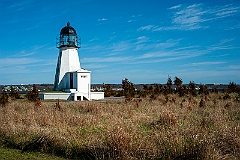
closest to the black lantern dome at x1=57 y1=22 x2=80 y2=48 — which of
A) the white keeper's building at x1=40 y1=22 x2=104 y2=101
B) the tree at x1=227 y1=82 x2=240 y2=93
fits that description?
the white keeper's building at x1=40 y1=22 x2=104 y2=101

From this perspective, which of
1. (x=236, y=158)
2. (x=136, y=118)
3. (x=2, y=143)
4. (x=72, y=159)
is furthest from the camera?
(x=136, y=118)

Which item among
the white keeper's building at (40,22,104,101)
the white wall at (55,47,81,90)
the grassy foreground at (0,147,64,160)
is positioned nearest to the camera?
the grassy foreground at (0,147,64,160)

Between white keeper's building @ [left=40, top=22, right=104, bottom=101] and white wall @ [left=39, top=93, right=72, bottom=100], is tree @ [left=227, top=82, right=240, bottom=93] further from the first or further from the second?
white wall @ [left=39, top=93, right=72, bottom=100]

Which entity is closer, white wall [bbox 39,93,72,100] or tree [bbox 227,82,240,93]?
white wall [bbox 39,93,72,100]

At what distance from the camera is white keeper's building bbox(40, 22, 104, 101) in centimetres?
3272

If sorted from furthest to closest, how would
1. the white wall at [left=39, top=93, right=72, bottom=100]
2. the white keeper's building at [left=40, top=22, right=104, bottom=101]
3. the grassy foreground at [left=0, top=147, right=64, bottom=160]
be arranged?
1. the white keeper's building at [left=40, top=22, right=104, bottom=101]
2. the white wall at [left=39, top=93, right=72, bottom=100]
3. the grassy foreground at [left=0, top=147, right=64, bottom=160]

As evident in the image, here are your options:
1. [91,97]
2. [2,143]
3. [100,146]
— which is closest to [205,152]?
[100,146]

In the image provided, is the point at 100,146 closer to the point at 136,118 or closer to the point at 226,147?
the point at 226,147

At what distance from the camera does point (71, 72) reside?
33906 millimetres

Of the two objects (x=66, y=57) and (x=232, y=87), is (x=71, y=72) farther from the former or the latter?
(x=232, y=87)

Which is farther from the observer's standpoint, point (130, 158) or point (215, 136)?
point (215, 136)

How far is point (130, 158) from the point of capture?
5902 millimetres

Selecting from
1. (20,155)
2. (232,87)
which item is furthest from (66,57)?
(20,155)

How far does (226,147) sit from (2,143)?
21.6ft
